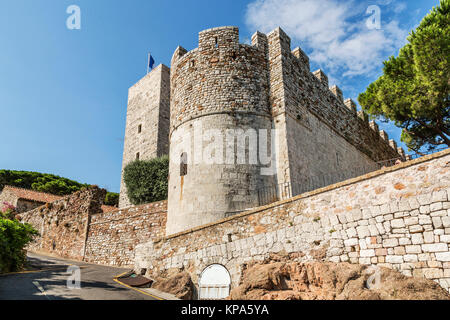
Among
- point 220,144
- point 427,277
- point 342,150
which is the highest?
point 342,150

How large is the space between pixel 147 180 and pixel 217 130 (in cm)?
781

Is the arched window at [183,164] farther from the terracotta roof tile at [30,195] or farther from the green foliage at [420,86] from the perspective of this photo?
the terracotta roof tile at [30,195]

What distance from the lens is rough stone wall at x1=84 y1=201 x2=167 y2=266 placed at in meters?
14.6

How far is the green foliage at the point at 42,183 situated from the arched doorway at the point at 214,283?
2796 centimetres

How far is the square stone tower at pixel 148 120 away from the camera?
902 inches

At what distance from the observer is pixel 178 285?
9.58 m

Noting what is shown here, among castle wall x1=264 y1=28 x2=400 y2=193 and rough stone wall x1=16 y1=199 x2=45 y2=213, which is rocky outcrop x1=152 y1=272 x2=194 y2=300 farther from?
rough stone wall x1=16 y1=199 x2=45 y2=213

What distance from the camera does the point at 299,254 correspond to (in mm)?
8133

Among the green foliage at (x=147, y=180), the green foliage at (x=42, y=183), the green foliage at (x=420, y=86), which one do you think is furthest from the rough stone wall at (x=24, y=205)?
the green foliage at (x=420, y=86)

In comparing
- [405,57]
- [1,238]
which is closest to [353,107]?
[405,57]

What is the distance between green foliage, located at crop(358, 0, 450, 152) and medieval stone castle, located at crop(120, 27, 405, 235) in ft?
10.7

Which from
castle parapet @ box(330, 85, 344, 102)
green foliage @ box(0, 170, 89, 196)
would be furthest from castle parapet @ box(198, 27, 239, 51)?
green foliage @ box(0, 170, 89, 196)

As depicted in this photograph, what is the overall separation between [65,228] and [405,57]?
20.4 metres
